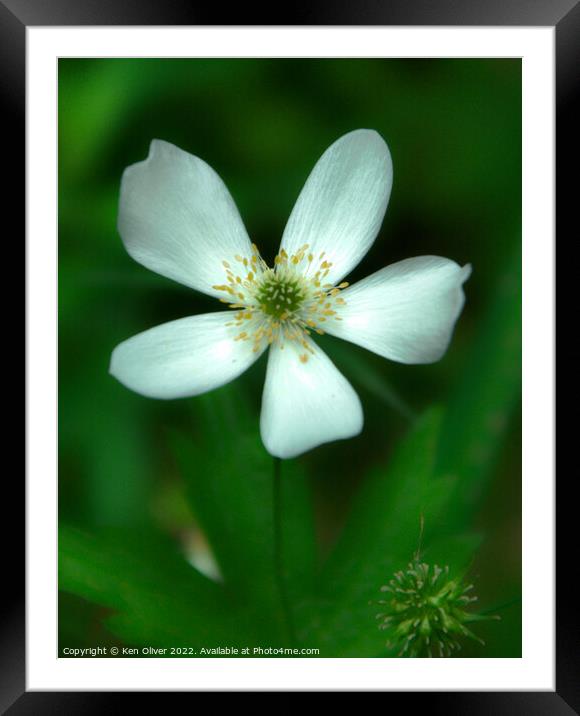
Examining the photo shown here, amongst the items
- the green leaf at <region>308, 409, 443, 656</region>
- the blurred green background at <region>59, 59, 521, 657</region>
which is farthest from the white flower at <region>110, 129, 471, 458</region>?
the green leaf at <region>308, 409, 443, 656</region>

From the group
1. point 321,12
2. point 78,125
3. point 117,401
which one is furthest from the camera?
point 117,401

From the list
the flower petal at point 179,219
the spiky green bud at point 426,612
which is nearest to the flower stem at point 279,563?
the spiky green bud at point 426,612

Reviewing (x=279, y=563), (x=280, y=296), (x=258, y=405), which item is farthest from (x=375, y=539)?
(x=280, y=296)

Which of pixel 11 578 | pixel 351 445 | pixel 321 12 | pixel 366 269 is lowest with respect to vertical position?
pixel 11 578

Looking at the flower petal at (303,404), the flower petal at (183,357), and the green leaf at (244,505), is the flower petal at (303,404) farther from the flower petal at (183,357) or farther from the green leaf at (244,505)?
the green leaf at (244,505)

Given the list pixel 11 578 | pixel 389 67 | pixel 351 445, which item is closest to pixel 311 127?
pixel 389 67

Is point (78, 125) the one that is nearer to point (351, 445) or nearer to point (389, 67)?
point (389, 67)
